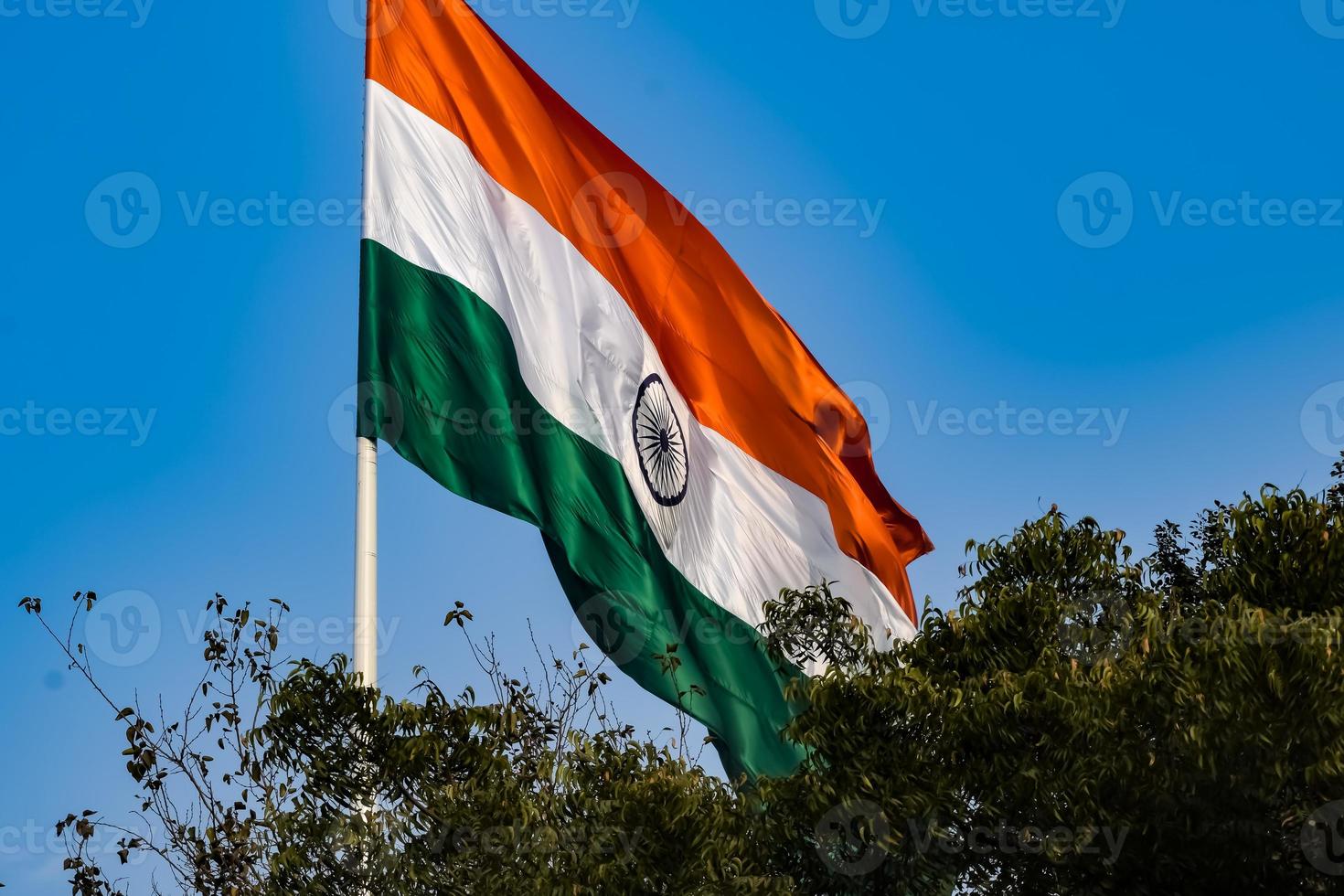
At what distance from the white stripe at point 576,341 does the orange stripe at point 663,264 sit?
0.78 feet

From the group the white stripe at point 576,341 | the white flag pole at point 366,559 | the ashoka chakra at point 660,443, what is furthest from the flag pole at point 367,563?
the ashoka chakra at point 660,443

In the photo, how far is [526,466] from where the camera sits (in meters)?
10.8

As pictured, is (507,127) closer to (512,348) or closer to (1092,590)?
(512,348)

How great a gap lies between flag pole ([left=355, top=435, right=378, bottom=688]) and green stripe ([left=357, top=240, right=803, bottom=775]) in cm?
23

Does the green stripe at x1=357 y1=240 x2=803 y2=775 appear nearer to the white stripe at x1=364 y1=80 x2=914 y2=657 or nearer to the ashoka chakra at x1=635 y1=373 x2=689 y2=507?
the white stripe at x1=364 y1=80 x2=914 y2=657

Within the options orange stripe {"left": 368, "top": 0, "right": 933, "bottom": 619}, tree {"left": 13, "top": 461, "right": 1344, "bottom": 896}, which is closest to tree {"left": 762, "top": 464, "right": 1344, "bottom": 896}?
tree {"left": 13, "top": 461, "right": 1344, "bottom": 896}

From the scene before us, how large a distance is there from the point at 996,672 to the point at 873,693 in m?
0.77

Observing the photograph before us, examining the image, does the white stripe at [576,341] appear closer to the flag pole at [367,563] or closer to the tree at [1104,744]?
the flag pole at [367,563]

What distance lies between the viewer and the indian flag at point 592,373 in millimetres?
10664

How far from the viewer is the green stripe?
1030 cm

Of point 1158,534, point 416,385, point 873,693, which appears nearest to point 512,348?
point 416,385

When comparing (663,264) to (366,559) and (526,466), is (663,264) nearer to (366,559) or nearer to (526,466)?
(526,466)

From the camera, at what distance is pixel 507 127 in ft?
40.4

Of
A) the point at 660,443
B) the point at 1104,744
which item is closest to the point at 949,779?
the point at 1104,744
